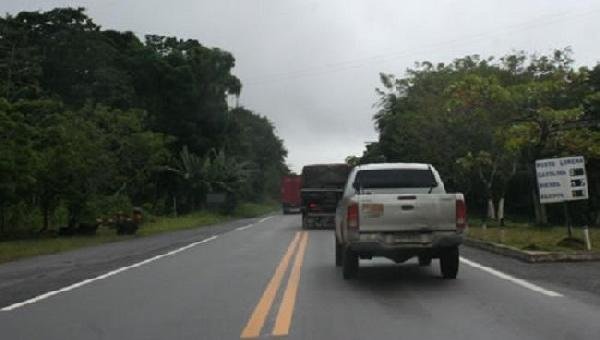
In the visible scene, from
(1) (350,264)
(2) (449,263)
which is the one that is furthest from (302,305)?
(2) (449,263)

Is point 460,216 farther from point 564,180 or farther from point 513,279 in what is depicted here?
point 564,180

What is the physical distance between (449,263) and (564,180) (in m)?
6.55

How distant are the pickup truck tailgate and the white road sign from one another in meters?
7.17

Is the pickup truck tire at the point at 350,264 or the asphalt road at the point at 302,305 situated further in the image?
the pickup truck tire at the point at 350,264

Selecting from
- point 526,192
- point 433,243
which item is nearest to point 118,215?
point 433,243

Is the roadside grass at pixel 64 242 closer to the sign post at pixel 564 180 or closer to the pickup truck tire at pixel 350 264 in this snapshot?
the pickup truck tire at pixel 350 264

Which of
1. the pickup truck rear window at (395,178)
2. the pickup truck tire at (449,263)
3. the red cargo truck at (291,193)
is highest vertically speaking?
the red cargo truck at (291,193)

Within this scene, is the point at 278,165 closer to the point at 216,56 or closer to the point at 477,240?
the point at 216,56

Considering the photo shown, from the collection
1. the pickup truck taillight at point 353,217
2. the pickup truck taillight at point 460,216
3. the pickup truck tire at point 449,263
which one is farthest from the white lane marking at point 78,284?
the pickup truck taillight at point 460,216

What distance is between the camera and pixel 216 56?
66.7 metres

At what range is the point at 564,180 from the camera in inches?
754

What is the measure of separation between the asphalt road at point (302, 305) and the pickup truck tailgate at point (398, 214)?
3.26ft

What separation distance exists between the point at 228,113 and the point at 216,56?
534 cm

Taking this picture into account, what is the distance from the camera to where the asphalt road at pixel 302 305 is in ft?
28.8
